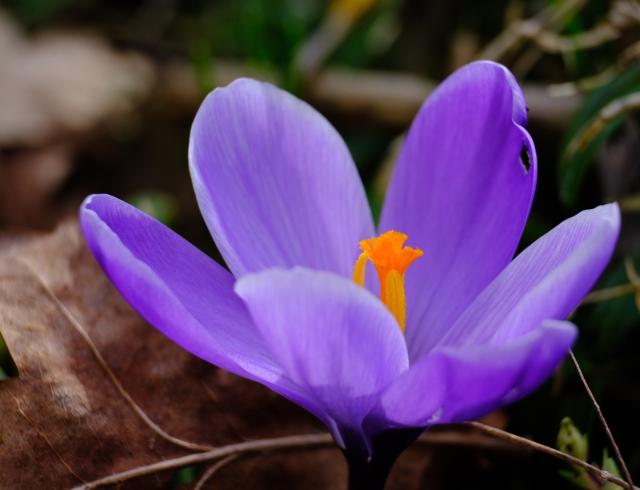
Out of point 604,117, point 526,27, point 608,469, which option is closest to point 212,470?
point 608,469

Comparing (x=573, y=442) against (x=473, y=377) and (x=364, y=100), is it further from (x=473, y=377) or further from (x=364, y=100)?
(x=364, y=100)

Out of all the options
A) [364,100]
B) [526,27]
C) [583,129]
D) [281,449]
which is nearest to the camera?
[281,449]

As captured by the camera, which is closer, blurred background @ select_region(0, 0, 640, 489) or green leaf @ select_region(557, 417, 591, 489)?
green leaf @ select_region(557, 417, 591, 489)

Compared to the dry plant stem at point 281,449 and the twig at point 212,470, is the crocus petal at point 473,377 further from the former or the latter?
the twig at point 212,470

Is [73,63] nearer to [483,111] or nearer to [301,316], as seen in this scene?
[483,111]

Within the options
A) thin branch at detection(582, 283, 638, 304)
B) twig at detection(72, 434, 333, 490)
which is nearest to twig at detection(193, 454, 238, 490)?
twig at detection(72, 434, 333, 490)

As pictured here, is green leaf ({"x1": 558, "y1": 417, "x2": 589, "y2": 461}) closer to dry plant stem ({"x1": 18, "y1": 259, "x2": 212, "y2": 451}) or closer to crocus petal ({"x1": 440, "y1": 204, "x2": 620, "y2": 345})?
crocus petal ({"x1": 440, "y1": 204, "x2": 620, "y2": 345})

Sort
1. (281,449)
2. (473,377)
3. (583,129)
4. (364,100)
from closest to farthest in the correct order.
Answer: (473,377)
(281,449)
(583,129)
(364,100)
